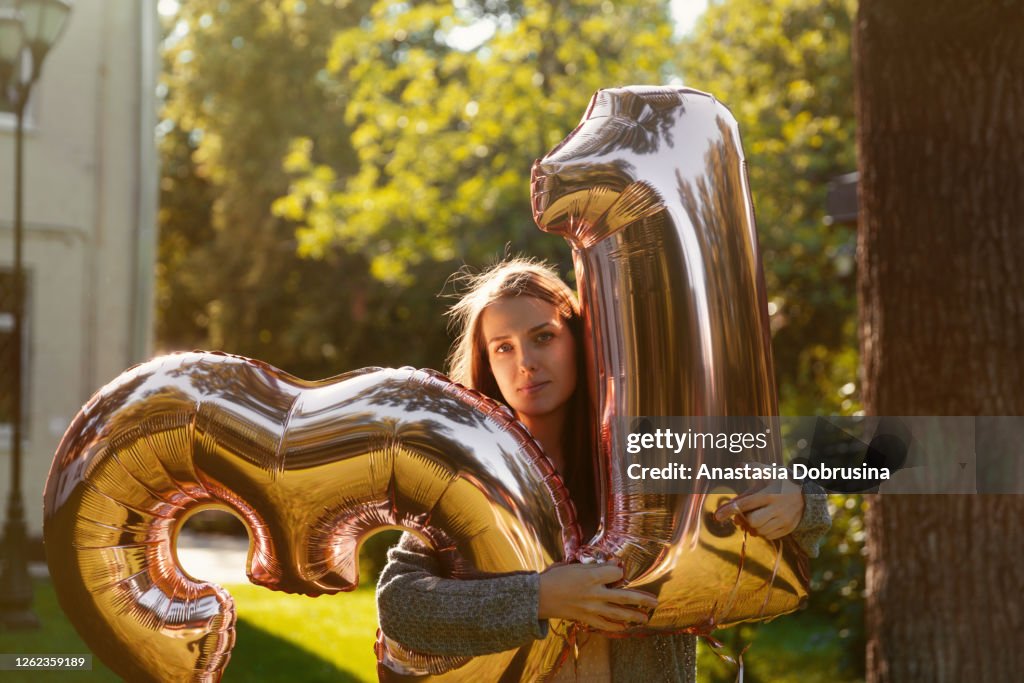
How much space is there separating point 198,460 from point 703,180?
0.84 metres

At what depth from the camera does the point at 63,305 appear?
9.81 metres

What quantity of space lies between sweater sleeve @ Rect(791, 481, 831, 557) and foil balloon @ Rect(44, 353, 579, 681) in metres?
0.34

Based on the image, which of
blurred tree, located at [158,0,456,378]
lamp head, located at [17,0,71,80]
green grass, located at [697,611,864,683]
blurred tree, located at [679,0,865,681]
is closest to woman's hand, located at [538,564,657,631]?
green grass, located at [697,611,864,683]

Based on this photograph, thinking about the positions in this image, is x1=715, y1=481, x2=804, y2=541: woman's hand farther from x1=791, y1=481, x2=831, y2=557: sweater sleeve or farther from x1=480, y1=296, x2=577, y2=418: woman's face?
x1=480, y1=296, x2=577, y2=418: woman's face

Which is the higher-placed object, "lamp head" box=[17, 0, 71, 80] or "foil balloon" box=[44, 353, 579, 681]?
"lamp head" box=[17, 0, 71, 80]

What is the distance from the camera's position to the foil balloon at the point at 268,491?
1.55 metres

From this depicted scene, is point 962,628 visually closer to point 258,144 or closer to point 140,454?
point 140,454

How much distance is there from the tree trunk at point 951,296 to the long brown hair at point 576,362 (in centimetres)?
147

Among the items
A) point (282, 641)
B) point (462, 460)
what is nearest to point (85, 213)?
point (282, 641)

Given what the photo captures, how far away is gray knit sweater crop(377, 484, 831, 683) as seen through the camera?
1.50 meters

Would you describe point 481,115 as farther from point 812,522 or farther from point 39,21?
point 812,522

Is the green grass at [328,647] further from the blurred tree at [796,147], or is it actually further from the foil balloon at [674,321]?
the blurred tree at [796,147]

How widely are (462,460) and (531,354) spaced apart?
0.27 metres

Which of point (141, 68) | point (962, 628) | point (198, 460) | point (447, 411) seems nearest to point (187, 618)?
point (198, 460)
